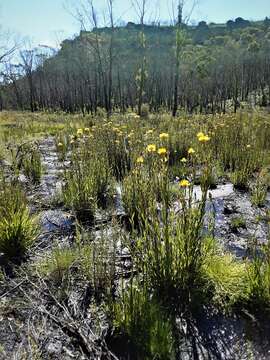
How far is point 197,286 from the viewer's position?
2682mm

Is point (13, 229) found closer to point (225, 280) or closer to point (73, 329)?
point (73, 329)

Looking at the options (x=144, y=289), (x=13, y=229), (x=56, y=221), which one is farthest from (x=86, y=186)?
(x=144, y=289)

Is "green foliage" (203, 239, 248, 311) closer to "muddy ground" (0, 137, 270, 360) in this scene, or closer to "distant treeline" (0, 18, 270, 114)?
"muddy ground" (0, 137, 270, 360)

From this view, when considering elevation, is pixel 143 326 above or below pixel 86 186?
below

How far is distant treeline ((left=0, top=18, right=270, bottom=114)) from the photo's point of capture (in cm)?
3609

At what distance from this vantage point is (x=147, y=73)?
1586 inches

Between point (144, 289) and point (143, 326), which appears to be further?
point (144, 289)

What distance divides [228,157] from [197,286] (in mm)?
4879

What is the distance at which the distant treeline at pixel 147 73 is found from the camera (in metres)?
36.1

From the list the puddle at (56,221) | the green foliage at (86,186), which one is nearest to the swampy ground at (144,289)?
the puddle at (56,221)

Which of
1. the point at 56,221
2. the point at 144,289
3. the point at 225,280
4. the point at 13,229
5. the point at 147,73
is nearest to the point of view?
the point at 144,289

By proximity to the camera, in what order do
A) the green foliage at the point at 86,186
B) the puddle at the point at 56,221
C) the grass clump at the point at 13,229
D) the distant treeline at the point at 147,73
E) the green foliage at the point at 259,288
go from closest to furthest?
the green foliage at the point at 259,288 → the grass clump at the point at 13,229 → the puddle at the point at 56,221 → the green foliage at the point at 86,186 → the distant treeline at the point at 147,73

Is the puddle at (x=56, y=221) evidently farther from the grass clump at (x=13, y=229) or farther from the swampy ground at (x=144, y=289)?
the grass clump at (x=13, y=229)

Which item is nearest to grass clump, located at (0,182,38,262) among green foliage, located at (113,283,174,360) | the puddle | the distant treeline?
the puddle
